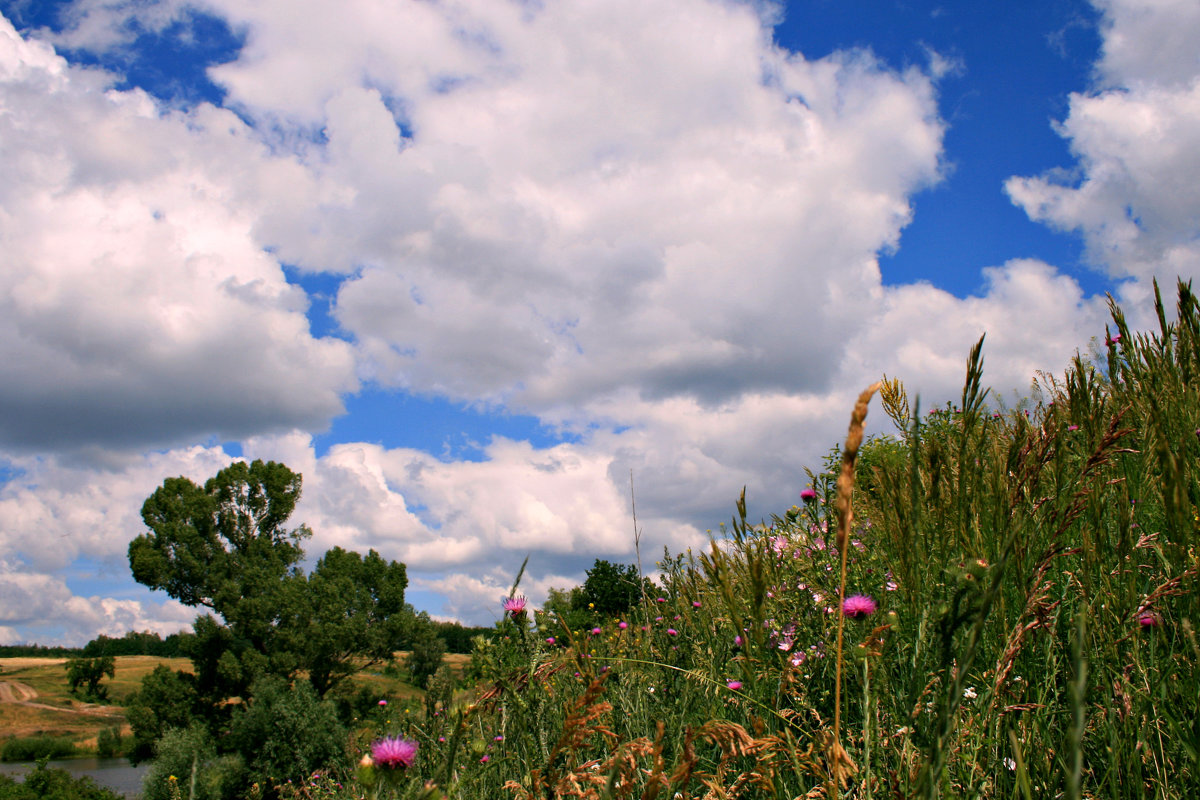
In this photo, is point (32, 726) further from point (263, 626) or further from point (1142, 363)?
point (1142, 363)

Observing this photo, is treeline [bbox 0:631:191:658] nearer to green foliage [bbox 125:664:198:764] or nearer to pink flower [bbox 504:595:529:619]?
green foliage [bbox 125:664:198:764]

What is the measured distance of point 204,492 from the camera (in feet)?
115

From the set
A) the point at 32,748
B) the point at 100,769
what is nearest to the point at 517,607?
the point at 100,769

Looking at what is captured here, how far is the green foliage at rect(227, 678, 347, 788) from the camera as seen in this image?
24094mm

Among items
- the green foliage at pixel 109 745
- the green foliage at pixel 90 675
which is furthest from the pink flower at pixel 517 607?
the green foliage at pixel 90 675

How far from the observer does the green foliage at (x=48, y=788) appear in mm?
15062

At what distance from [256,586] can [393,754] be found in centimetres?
3671

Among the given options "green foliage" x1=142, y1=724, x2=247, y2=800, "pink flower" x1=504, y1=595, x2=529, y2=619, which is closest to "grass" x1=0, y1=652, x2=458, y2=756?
"green foliage" x1=142, y1=724, x2=247, y2=800

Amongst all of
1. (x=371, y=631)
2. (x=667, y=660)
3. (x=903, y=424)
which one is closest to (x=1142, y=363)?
(x=903, y=424)

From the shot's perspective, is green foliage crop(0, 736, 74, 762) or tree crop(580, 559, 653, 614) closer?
tree crop(580, 559, 653, 614)

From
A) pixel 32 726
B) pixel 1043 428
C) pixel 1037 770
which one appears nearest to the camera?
pixel 1037 770

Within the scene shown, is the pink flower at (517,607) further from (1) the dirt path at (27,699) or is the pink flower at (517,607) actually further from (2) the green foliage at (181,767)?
(1) the dirt path at (27,699)

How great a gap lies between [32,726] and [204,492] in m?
45.2

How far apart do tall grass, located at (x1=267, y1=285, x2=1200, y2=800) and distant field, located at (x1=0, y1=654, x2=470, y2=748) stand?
2110 inches
